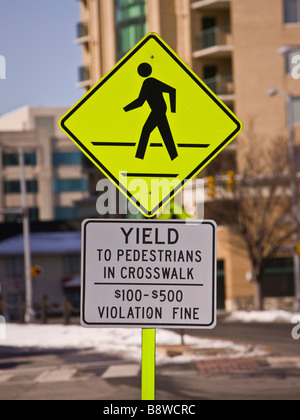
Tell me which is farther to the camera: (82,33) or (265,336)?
(82,33)

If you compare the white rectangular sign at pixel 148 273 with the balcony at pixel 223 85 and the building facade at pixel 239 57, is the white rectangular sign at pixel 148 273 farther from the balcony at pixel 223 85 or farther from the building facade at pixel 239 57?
the balcony at pixel 223 85

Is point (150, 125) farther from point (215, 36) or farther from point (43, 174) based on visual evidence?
point (43, 174)

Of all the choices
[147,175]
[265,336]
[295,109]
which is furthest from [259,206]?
[147,175]

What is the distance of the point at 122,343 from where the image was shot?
24.9 metres

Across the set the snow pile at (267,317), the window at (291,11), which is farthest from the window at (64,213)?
the snow pile at (267,317)

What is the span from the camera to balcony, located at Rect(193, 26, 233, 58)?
191 feet

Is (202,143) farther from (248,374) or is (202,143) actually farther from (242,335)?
(242,335)

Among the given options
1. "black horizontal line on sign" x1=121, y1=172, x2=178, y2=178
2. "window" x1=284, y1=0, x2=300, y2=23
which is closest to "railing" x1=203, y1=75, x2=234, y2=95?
"window" x1=284, y1=0, x2=300, y2=23

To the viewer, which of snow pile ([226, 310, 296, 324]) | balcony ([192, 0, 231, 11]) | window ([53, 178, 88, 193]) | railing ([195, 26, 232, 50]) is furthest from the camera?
window ([53, 178, 88, 193])

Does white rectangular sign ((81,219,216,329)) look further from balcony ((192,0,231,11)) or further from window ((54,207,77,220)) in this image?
window ((54,207,77,220))

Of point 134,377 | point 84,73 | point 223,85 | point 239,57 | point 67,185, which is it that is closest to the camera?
point 134,377

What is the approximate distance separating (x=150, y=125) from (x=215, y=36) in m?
54.9

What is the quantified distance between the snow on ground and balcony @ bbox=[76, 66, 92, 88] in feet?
134

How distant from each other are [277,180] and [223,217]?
11.4ft
